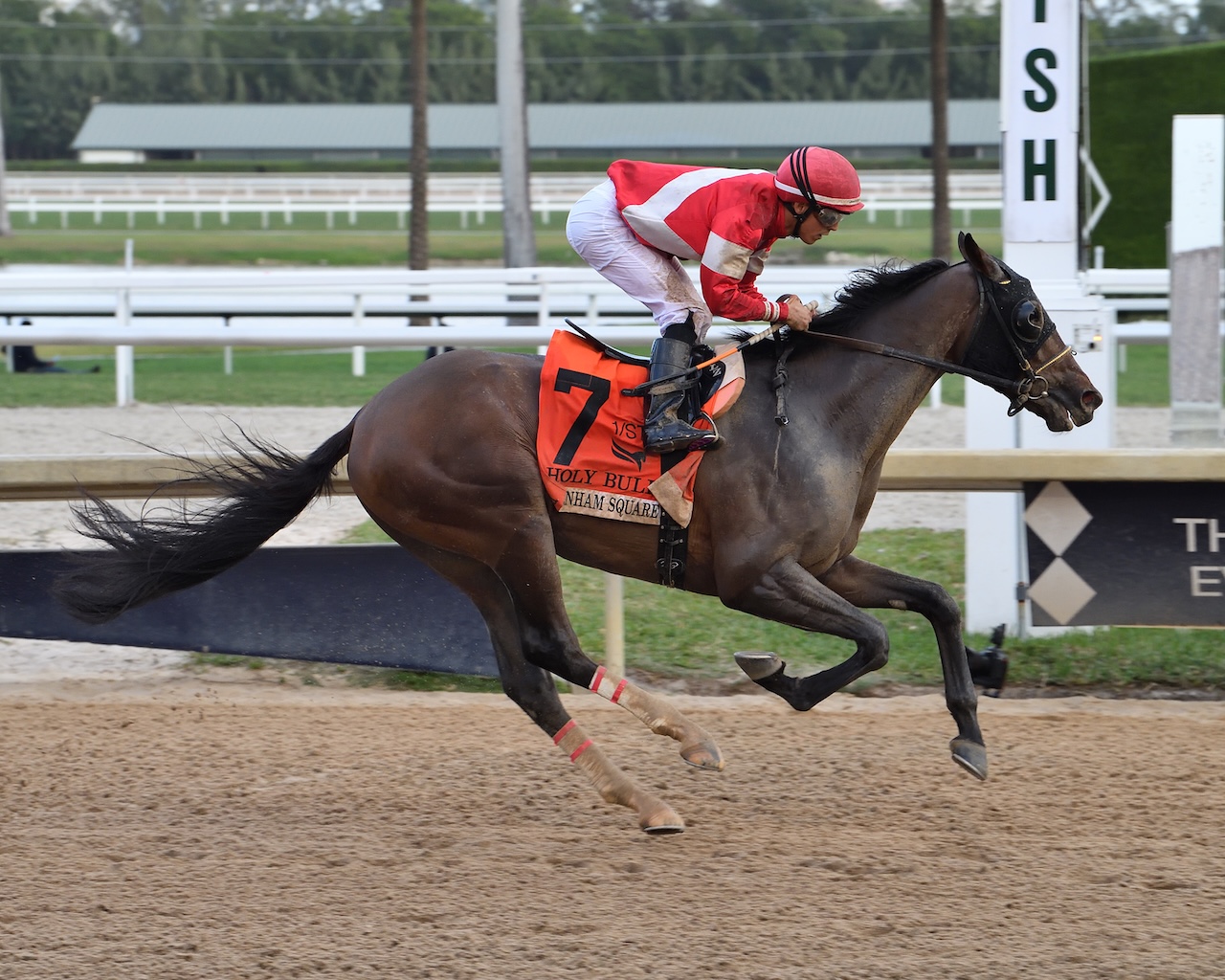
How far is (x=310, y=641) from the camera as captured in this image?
18.9 ft

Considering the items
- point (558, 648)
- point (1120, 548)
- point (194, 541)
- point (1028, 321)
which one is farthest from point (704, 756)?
Answer: point (1120, 548)

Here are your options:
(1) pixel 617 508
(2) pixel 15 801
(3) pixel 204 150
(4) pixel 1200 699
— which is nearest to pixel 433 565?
(1) pixel 617 508

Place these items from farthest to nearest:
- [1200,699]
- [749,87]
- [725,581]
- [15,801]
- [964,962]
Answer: [749,87] < [1200,699] < [15,801] < [725,581] < [964,962]

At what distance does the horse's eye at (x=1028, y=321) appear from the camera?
4254mm

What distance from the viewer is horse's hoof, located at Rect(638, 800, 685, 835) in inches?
161

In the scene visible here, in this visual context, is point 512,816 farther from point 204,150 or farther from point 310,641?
point 204,150

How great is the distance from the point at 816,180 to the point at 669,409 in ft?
2.40

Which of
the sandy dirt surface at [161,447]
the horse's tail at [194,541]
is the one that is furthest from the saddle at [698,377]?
the sandy dirt surface at [161,447]

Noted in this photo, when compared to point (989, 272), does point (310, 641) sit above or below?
below

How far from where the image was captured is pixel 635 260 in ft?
14.1

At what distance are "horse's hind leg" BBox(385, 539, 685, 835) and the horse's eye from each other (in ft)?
5.46

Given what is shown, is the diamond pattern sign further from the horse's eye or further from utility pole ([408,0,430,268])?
utility pole ([408,0,430,268])

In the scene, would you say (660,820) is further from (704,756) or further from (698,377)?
(698,377)

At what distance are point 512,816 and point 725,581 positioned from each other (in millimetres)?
920
